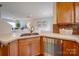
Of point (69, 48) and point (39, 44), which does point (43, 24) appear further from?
point (69, 48)

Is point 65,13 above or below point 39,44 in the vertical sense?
above

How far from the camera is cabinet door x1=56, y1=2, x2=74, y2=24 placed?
4.56ft

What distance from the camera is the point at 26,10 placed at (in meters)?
1.39

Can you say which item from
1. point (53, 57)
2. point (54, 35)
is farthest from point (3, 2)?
point (53, 57)

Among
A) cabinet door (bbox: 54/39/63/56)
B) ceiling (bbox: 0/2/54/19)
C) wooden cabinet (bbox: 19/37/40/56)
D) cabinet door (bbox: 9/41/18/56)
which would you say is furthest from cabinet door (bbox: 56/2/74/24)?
cabinet door (bbox: 9/41/18/56)

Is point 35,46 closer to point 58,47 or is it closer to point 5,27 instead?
point 58,47

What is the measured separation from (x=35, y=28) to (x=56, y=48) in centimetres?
27

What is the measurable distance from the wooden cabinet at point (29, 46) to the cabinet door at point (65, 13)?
0.92 ft

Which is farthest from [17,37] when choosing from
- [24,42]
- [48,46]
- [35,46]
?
[48,46]

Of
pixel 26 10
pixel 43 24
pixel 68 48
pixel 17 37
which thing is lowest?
pixel 68 48

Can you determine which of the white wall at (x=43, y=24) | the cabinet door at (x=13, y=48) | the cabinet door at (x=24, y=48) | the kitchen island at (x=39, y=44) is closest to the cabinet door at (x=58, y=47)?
the kitchen island at (x=39, y=44)

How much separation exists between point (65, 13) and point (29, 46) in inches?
17.8

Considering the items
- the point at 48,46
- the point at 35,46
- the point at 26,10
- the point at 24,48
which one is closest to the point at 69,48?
the point at 48,46

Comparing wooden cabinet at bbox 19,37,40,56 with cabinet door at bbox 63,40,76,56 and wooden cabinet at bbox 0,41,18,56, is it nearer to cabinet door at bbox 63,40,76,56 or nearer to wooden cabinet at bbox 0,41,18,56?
wooden cabinet at bbox 0,41,18,56
